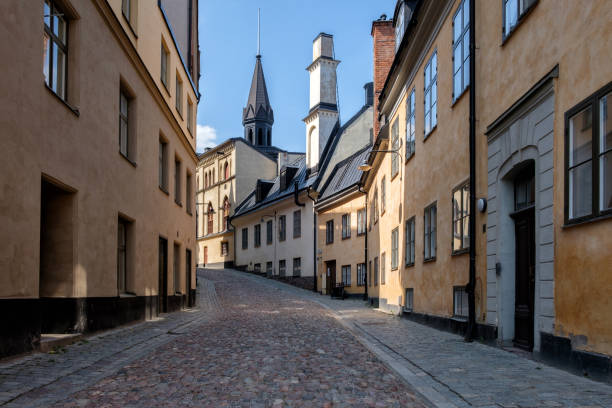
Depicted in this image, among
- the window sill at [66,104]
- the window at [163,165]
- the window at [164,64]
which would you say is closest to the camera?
the window sill at [66,104]

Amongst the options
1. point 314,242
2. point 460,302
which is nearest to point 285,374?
point 460,302

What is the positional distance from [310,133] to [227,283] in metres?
12.3

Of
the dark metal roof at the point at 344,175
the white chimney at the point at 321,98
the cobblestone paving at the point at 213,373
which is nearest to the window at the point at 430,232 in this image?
the cobblestone paving at the point at 213,373

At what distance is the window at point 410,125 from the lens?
648 inches

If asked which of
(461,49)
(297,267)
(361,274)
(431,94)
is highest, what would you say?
(461,49)

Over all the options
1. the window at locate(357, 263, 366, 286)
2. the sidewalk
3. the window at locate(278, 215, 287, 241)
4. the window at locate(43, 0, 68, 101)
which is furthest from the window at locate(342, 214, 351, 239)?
the window at locate(43, 0, 68, 101)

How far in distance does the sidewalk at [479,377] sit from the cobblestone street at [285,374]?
0.01m

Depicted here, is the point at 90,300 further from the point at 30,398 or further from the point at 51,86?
the point at 30,398

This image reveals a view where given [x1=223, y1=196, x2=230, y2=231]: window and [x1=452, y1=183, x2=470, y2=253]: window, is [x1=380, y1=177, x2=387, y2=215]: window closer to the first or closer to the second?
[x1=452, y1=183, x2=470, y2=253]: window

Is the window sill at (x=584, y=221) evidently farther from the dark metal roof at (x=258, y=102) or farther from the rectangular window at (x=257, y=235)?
the dark metal roof at (x=258, y=102)

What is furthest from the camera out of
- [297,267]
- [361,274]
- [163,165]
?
[297,267]

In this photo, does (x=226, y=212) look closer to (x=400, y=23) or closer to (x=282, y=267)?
(x=282, y=267)

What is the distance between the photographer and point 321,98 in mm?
40531

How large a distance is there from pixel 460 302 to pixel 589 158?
5.69 metres
